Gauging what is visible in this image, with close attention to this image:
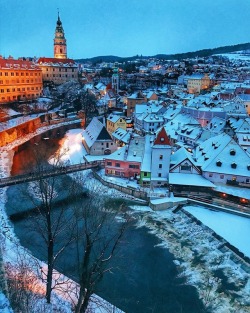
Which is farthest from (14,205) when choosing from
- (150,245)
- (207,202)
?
(207,202)

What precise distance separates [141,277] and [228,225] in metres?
10.5

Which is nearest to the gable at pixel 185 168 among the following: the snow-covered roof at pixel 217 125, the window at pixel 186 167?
the window at pixel 186 167

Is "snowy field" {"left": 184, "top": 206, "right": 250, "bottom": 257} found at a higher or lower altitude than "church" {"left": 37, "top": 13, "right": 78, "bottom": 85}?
lower

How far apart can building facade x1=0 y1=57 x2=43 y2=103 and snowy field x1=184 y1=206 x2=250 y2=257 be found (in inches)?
2325

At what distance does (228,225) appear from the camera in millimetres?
26688

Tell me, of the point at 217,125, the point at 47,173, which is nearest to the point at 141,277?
the point at 47,173

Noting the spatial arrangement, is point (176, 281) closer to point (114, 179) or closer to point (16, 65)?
point (114, 179)

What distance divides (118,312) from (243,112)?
5237cm

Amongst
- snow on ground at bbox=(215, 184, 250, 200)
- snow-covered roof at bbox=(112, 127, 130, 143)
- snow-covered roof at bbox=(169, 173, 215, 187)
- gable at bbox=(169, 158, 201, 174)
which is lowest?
snow on ground at bbox=(215, 184, 250, 200)

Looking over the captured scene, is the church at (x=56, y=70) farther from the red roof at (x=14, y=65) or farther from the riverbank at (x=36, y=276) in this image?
the riverbank at (x=36, y=276)

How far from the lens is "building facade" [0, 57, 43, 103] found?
233 ft

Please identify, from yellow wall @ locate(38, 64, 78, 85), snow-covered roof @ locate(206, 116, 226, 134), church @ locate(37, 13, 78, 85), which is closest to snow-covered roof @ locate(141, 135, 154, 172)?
snow-covered roof @ locate(206, 116, 226, 134)

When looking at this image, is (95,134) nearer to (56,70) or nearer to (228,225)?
(228,225)

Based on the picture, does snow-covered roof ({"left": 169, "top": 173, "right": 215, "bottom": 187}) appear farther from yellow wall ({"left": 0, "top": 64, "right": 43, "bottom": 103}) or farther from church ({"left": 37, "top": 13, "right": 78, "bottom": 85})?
church ({"left": 37, "top": 13, "right": 78, "bottom": 85})
